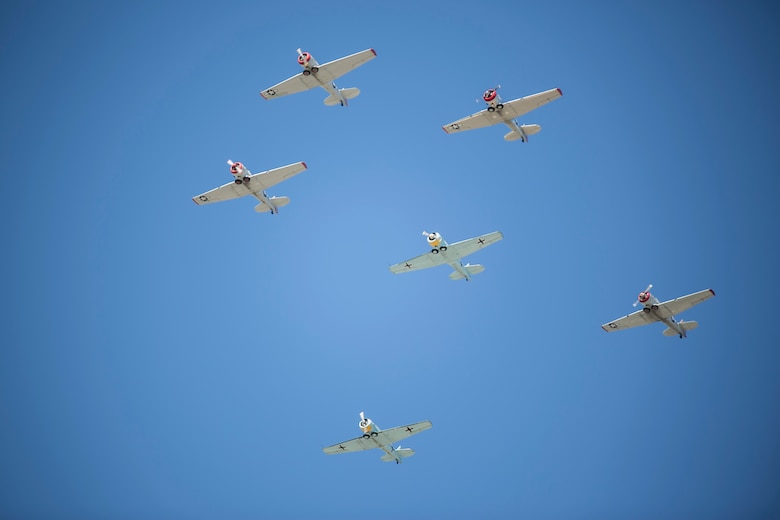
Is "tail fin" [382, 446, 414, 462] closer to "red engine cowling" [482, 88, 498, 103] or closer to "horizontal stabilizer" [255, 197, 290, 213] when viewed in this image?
"horizontal stabilizer" [255, 197, 290, 213]

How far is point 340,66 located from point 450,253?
13.6 m

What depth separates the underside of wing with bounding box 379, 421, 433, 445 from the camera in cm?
4444

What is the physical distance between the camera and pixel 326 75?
4581 centimetres

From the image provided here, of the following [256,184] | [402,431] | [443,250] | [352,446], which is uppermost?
[256,184]

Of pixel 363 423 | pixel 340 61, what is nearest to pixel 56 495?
pixel 363 423

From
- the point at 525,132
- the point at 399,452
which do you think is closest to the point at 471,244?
the point at 525,132

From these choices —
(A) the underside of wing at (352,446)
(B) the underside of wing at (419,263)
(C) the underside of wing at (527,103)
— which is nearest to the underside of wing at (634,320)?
(B) the underside of wing at (419,263)

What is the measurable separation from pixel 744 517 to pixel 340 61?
56.2 metres

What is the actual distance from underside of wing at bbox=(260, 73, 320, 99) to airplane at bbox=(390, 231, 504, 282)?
41.5ft

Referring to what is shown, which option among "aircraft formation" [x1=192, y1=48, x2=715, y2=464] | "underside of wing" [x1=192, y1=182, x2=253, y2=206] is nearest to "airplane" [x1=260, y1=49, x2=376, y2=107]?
"aircraft formation" [x1=192, y1=48, x2=715, y2=464]

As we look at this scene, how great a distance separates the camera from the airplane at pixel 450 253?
43000mm

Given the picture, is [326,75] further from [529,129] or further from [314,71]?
[529,129]

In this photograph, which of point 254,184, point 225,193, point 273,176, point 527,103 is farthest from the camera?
point 225,193

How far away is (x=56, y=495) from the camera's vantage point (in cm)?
7512
